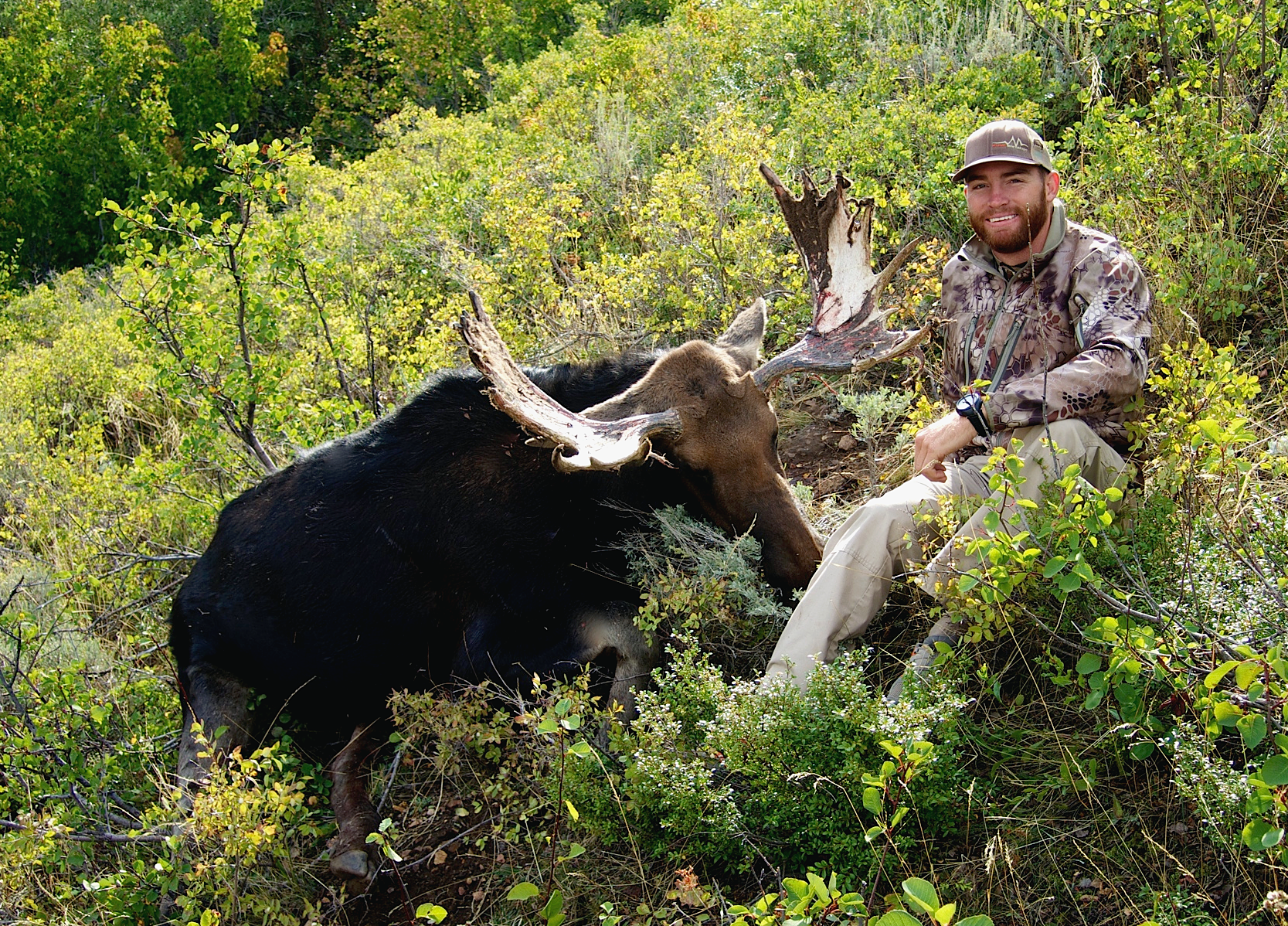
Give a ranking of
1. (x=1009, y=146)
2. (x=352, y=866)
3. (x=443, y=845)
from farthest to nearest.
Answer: (x=352, y=866) → (x=443, y=845) → (x=1009, y=146)

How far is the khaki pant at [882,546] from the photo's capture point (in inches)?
166

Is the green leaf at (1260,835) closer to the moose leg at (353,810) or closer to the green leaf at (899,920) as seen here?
the green leaf at (899,920)

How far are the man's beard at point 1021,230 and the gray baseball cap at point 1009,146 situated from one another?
0.14 meters

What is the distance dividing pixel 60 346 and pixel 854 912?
43.0ft

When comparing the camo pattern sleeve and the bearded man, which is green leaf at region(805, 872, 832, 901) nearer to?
the bearded man

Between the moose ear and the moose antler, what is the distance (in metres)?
0.25

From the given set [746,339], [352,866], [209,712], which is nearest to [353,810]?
[352,866]

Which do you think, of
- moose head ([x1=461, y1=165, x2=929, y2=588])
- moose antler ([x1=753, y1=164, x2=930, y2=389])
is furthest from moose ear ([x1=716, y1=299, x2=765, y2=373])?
moose antler ([x1=753, y1=164, x2=930, y2=389])

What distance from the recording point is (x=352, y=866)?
4828 mm

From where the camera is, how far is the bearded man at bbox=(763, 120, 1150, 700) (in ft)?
13.8

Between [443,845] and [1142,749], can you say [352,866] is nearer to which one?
[443,845]

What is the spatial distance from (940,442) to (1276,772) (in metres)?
2.01

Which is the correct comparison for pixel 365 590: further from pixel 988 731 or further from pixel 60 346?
pixel 60 346

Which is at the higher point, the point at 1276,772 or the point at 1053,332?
the point at 1053,332
